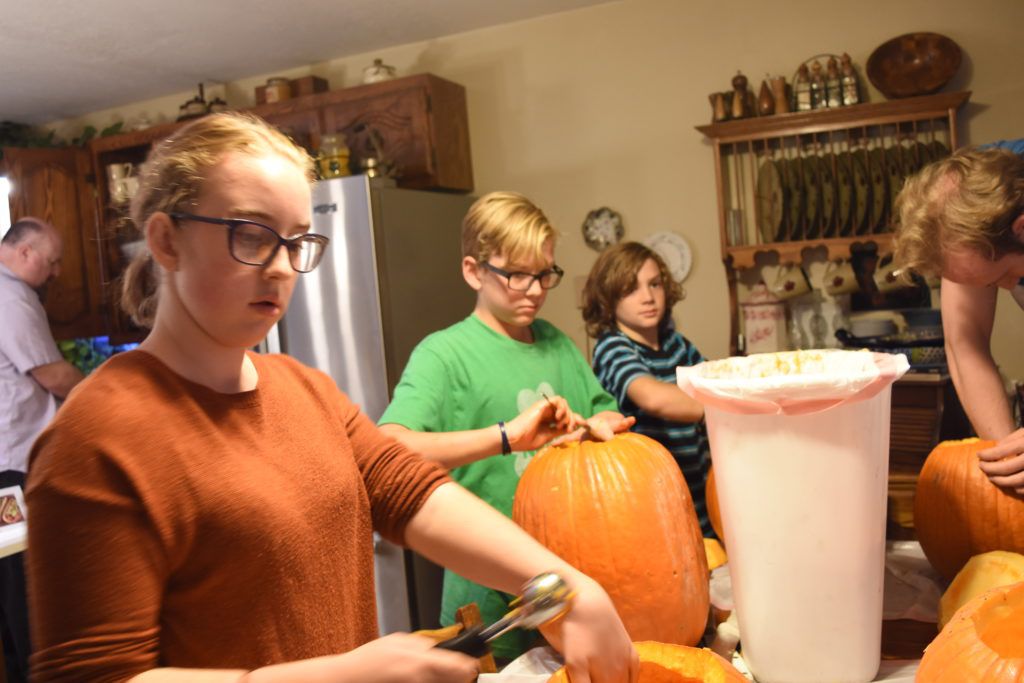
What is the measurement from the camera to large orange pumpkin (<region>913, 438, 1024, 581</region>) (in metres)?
1.22

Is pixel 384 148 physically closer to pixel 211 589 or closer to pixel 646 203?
pixel 646 203

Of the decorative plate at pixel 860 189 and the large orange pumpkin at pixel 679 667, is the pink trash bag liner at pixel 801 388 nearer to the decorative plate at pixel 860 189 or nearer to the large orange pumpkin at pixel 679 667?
the large orange pumpkin at pixel 679 667

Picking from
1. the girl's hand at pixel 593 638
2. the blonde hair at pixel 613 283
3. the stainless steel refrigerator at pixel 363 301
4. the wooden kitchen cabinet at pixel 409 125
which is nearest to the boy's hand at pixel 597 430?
the girl's hand at pixel 593 638

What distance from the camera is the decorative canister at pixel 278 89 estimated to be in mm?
3979

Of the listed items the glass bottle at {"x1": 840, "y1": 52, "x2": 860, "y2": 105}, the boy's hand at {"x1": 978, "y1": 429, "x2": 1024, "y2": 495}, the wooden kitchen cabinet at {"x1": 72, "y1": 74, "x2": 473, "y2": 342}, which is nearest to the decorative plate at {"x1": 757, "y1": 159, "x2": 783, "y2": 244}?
the glass bottle at {"x1": 840, "y1": 52, "x2": 860, "y2": 105}

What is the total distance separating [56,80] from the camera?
13.4 ft

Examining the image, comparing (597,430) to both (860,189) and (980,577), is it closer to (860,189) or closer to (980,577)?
(980,577)

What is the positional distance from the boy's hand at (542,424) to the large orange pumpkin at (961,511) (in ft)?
1.89

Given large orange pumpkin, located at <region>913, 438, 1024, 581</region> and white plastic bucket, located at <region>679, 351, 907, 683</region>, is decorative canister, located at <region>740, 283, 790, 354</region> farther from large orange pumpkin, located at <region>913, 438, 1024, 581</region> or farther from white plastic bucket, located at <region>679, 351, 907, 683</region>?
white plastic bucket, located at <region>679, 351, 907, 683</region>

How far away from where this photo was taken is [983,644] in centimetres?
81

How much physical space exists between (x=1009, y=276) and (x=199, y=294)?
1.32 meters

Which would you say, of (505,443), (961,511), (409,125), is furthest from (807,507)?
(409,125)

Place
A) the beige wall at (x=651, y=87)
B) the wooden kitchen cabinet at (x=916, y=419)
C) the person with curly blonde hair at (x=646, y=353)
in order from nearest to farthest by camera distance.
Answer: the person with curly blonde hair at (x=646, y=353), the wooden kitchen cabinet at (x=916, y=419), the beige wall at (x=651, y=87)

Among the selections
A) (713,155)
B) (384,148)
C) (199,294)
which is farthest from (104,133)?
(199,294)
